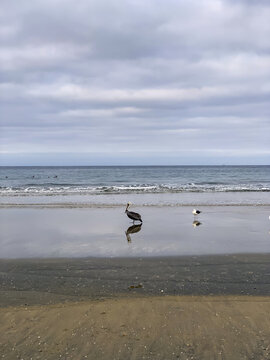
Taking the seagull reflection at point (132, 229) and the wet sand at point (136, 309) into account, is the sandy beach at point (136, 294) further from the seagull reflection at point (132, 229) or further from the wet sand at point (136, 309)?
the seagull reflection at point (132, 229)

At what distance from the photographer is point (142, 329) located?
17.7ft

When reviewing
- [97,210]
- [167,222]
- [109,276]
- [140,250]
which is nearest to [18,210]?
[97,210]

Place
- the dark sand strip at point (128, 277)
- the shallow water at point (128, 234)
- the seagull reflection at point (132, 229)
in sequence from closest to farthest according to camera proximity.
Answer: the dark sand strip at point (128, 277), the shallow water at point (128, 234), the seagull reflection at point (132, 229)

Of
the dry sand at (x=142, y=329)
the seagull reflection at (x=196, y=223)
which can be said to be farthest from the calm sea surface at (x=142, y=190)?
the dry sand at (x=142, y=329)

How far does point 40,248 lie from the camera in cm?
1066

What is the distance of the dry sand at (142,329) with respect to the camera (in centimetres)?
480

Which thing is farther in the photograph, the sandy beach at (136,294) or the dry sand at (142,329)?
the sandy beach at (136,294)

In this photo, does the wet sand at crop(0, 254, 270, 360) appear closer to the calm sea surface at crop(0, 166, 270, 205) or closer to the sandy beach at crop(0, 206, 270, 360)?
the sandy beach at crop(0, 206, 270, 360)

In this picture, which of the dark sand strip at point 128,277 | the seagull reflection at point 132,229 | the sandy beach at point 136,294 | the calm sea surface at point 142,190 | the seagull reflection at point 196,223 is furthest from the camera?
the calm sea surface at point 142,190

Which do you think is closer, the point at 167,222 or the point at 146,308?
the point at 146,308

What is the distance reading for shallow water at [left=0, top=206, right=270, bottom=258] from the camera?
10281 millimetres

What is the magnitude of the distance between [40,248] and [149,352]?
21.8ft

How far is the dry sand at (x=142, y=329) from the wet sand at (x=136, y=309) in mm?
14

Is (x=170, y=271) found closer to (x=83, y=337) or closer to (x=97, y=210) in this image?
(x=83, y=337)
